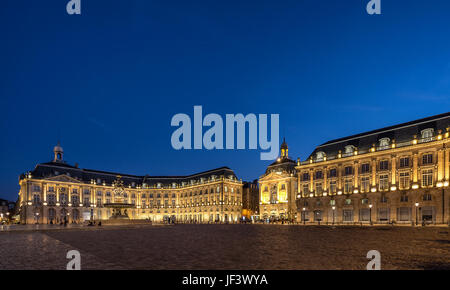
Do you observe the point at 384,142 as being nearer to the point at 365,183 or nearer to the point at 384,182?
the point at 384,182

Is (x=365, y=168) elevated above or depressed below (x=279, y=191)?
above

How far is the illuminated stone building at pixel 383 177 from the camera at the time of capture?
5328 centimetres

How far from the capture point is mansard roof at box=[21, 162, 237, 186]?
332ft

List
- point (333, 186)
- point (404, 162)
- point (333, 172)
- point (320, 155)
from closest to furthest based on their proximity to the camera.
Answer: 1. point (404, 162)
2. point (333, 186)
3. point (333, 172)
4. point (320, 155)

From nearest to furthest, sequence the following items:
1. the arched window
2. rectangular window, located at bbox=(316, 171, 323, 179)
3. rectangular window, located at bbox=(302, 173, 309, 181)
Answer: the arched window → rectangular window, located at bbox=(316, 171, 323, 179) → rectangular window, located at bbox=(302, 173, 309, 181)

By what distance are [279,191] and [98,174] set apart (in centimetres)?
6755

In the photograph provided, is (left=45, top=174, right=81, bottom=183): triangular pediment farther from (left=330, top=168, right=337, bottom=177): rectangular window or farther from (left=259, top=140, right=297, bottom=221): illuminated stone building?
(left=330, top=168, right=337, bottom=177): rectangular window

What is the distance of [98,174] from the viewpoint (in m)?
118

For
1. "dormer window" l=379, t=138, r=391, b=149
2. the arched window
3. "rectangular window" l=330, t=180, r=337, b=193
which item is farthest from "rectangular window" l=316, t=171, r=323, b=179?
the arched window

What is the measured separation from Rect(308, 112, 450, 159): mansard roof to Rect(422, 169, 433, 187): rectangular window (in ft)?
21.7

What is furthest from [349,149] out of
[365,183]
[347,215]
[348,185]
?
[347,215]

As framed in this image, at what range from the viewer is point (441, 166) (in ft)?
173

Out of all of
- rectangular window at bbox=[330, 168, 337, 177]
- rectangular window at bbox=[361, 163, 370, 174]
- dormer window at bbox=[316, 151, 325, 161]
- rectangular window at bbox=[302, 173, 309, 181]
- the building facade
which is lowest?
the building facade
